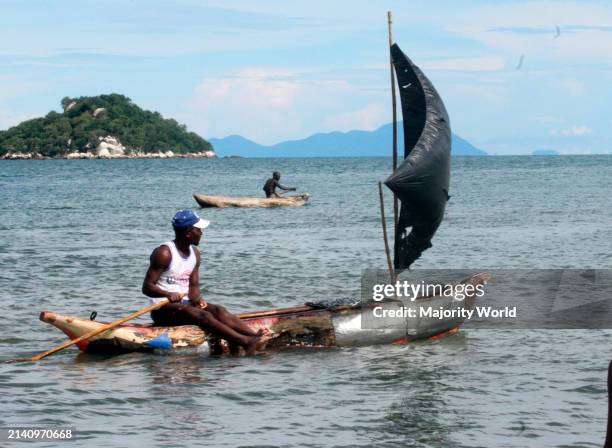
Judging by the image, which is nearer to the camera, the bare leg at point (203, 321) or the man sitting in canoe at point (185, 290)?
the man sitting in canoe at point (185, 290)

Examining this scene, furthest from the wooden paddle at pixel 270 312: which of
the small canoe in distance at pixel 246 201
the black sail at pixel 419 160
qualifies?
the small canoe in distance at pixel 246 201

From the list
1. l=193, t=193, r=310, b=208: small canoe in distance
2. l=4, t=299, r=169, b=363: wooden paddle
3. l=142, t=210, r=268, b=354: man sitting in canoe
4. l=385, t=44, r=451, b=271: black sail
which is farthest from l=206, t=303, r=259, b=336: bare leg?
l=193, t=193, r=310, b=208: small canoe in distance

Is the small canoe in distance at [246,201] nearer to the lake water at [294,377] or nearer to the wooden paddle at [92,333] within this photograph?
the lake water at [294,377]

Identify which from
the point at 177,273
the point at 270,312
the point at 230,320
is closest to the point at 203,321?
the point at 230,320

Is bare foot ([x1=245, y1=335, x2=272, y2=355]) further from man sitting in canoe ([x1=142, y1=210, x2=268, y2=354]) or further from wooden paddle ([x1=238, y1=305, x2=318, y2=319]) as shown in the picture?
wooden paddle ([x1=238, y1=305, x2=318, y2=319])

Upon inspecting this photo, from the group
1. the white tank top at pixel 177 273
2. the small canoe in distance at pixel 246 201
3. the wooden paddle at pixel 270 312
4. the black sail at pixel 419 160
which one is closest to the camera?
the white tank top at pixel 177 273

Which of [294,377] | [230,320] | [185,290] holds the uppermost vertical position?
[185,290]

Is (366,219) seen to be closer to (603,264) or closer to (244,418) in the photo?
(603,264)

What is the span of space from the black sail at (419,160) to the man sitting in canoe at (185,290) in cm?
320

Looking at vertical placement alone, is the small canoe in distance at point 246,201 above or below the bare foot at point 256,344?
above

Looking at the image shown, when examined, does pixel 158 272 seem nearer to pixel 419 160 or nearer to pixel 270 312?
pixel 270 312

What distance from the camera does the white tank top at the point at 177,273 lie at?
12750 millimetres

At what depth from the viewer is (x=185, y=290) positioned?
12.9m

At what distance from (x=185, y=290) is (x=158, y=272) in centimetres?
46
